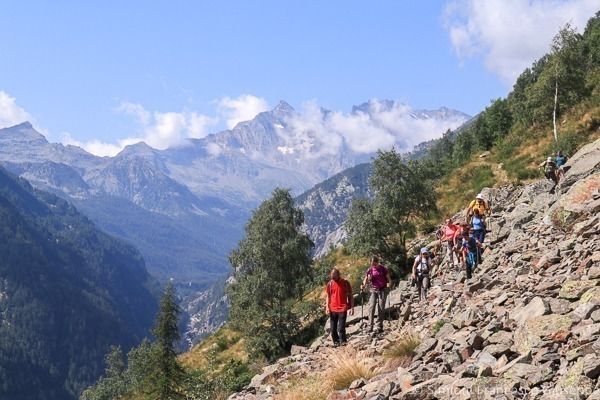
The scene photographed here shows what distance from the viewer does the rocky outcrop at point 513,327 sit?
24.1ft

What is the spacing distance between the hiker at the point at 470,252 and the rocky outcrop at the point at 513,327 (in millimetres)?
439

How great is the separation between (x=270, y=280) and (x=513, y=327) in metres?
25.1

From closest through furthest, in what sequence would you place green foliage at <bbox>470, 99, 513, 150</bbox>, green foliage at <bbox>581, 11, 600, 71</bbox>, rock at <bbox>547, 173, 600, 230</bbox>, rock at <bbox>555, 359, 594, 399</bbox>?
rock at <bbox>555, 359, 594, 399</bbox> → rock at <bbox>547, 173, 600, 230</bbox> → green foliage at <bbox>581, 11, 600, 71</bbox> → green foliage at <bbox>470, 99, 513, 150</bbox>

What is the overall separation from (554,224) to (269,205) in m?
27.9

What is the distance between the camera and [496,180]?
41.6 meters

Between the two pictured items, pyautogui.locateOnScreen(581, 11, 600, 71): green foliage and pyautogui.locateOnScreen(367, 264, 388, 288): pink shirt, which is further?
pyautogui.locateOnScreen(581, 11, 600, 71): green foliage

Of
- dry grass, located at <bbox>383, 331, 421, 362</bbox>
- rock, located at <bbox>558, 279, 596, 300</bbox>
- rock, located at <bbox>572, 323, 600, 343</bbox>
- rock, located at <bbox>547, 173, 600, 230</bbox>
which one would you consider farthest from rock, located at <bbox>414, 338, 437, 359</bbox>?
rock, located at <bbox>547, 173, 600, 230</bbox>

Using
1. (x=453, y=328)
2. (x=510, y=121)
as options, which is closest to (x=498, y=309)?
(x=453, y=328)

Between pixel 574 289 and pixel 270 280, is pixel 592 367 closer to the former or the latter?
pixel 574 289

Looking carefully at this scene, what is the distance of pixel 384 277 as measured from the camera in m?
17.9

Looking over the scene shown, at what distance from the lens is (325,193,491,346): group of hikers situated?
56.7 feet

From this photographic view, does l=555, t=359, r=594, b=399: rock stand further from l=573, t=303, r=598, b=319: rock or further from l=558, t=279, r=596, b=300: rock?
l=558, t=279, r=596, b=300: rock

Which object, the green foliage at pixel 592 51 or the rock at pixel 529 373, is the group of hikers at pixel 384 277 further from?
the green foliage at pixel 592 51

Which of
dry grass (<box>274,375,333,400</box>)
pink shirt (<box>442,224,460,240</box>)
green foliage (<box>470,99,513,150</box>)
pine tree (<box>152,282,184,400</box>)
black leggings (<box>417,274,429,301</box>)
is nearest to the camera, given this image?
dry grass (<box>274,375,333,400</box>)
